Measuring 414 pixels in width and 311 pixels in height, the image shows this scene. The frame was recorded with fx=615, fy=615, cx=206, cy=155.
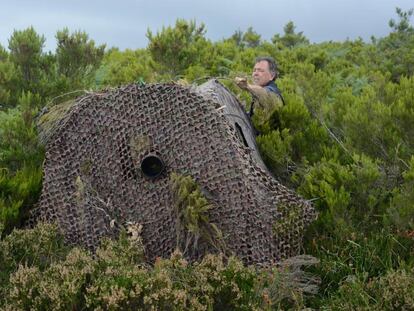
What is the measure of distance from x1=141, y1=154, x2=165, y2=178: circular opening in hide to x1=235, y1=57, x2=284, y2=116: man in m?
1.77

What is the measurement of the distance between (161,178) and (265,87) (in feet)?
7.82

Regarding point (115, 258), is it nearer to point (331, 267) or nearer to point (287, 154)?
point (331, 267)

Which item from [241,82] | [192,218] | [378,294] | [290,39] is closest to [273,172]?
[241,82]

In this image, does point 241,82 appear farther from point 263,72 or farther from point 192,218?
point 192,218

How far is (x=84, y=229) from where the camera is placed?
19.8 feet

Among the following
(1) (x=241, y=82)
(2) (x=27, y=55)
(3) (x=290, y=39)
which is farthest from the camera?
(3) (x=290, y=39)

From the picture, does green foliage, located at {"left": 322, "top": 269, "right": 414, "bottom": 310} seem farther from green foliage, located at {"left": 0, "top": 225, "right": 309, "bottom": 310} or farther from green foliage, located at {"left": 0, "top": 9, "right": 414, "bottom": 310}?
green foliage, located at {"left": 0, "top": 225, "right": 309, "bottom": 310}

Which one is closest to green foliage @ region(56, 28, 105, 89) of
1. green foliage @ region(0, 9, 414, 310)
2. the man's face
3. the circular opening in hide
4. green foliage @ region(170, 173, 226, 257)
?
green foliage @ region(0, 9, 414, 310)

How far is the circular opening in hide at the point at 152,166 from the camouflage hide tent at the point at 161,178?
1 centimetres

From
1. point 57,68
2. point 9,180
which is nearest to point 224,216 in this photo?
point 9,180

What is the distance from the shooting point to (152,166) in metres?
5.95

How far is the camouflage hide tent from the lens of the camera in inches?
223

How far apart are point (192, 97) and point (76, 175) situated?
140 cm

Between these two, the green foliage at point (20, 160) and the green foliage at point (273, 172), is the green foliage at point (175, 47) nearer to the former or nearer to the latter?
the green foliage at point (273, 172)
